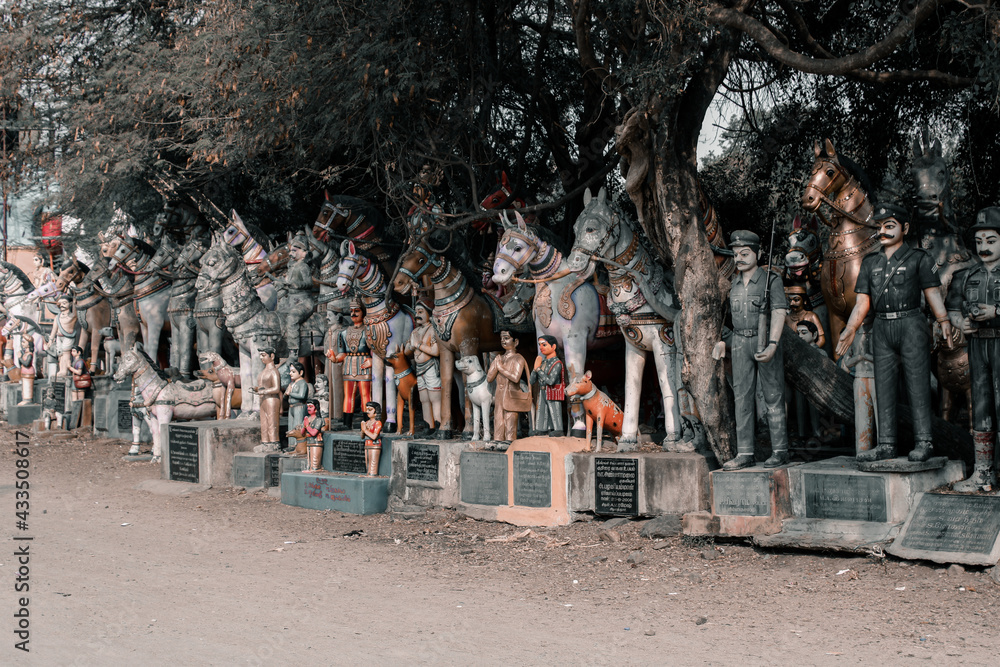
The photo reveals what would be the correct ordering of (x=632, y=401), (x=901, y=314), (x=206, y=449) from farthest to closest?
(x=206, y=449) → (x=632, y=401) → (x=901, y=314)

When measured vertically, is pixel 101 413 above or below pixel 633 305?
below

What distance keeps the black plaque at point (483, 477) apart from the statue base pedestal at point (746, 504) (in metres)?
2.36

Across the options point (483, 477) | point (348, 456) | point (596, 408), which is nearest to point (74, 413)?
point (348, 456)

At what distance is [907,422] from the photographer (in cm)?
857

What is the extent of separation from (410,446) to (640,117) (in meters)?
4.41

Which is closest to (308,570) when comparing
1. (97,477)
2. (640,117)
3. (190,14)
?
(640,117)

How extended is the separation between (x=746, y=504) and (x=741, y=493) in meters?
0.10

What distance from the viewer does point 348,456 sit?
1191 cm

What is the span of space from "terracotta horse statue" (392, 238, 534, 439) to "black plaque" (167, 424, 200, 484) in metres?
3.97

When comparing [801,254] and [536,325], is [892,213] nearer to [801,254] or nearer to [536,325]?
[801,254]

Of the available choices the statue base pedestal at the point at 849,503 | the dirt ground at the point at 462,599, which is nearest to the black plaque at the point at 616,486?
the dirt ground at the point at 462,599

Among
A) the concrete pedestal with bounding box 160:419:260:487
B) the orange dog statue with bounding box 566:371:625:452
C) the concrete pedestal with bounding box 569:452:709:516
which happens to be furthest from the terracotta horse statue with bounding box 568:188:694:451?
the concrete pedestal with bounding box 160:419:260:487

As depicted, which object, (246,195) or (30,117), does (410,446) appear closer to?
(246,195)

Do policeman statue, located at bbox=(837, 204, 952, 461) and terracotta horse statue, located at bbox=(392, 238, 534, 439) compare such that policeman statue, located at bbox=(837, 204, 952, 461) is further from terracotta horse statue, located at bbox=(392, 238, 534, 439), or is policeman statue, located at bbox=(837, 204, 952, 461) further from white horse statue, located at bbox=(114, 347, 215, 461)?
white horse statue, located at bbox=(114, 347, 215, 461)
